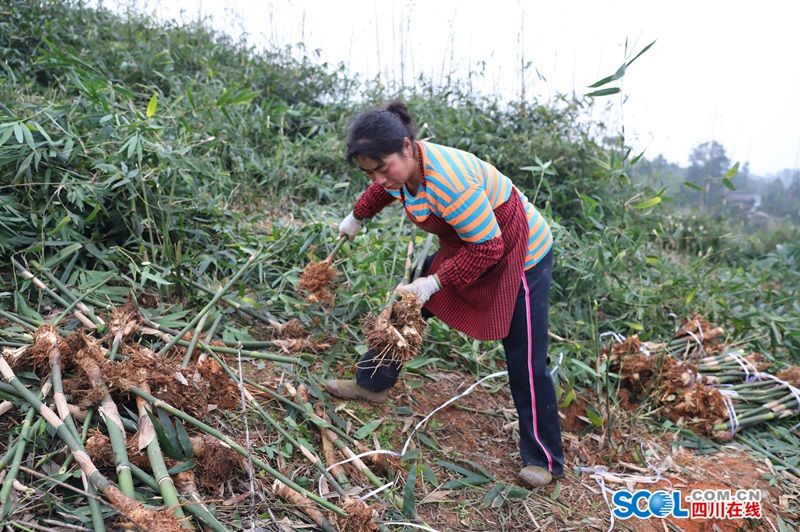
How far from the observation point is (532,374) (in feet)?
6.30

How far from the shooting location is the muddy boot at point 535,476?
6.41 feet

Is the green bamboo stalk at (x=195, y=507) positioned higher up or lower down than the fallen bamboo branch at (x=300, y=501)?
higher up

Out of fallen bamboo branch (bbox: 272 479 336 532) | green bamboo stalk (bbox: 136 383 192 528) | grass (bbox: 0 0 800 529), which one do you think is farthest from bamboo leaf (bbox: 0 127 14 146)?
fallen bamboo branch (bbox: 272 479 336 532)

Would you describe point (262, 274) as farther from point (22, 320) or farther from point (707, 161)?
point (707, 161)

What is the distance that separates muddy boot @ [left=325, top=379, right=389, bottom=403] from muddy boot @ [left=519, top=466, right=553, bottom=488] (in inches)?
21.5

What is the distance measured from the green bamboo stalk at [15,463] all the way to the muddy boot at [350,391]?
897 mm

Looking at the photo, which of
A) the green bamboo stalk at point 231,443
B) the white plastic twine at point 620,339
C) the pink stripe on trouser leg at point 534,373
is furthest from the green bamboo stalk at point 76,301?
the white plastic twine at point 620,339

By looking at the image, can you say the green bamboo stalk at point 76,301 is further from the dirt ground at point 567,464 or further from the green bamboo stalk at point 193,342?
the dirt ground at point 567,464

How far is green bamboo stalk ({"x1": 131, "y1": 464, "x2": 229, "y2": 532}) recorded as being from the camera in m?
1.26

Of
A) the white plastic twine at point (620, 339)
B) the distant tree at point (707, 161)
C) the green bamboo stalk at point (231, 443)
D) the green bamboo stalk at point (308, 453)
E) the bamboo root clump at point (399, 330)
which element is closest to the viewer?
the green bamboo stalk at point (231, 443)

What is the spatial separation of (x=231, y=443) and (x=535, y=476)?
40.6 inches

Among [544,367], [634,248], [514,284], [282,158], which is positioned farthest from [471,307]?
[282,158]

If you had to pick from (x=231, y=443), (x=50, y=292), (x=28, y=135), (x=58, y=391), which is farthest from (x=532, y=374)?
(x=28, y=135)

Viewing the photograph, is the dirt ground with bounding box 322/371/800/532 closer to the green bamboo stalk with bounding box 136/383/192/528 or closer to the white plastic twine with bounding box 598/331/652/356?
the white plastic twine with bounding box 598/331/652/356
